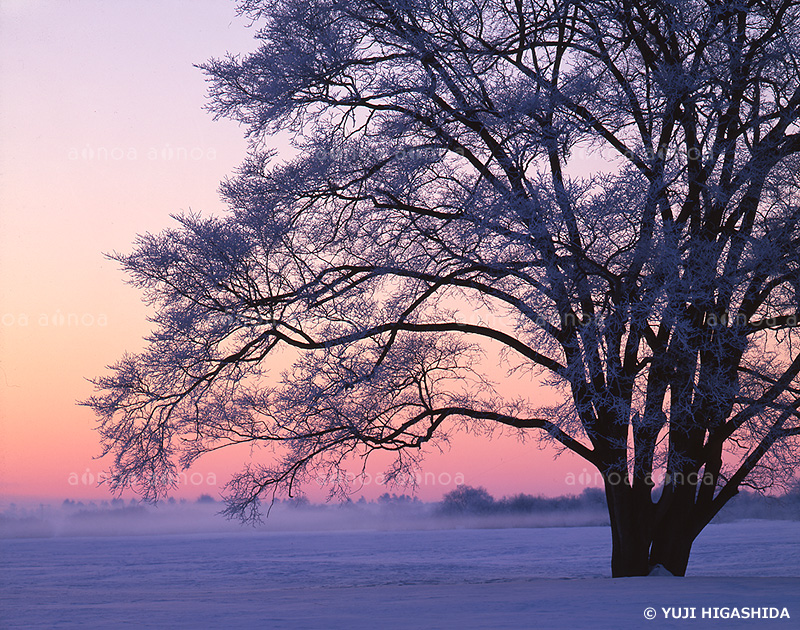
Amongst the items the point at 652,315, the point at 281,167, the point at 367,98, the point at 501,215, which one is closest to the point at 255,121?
the point at 281,167

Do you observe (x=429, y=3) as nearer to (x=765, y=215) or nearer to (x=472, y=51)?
(x=472, y=51)

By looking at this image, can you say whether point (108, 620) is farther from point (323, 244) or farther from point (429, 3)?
point (429, 3)

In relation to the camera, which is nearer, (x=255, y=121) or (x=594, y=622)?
(x=594, y=622)

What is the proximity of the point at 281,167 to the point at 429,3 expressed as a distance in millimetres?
3507

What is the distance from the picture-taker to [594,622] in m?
7.02

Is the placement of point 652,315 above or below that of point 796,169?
below

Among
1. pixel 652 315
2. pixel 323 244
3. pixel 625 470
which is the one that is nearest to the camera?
pixel 652 315

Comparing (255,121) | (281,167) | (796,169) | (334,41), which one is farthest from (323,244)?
(796,169)

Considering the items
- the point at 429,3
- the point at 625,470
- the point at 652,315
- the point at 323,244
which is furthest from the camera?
the point at 323,244

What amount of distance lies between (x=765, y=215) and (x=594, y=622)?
820 cm

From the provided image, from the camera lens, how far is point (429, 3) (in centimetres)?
1116

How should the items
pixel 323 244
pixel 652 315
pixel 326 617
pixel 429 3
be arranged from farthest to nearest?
pixel 323 244 < pixel 429 3 < pixel 652 315 < pixel 326 617

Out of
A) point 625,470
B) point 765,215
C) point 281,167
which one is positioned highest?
point 281,167

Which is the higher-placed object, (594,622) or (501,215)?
(501,215)
